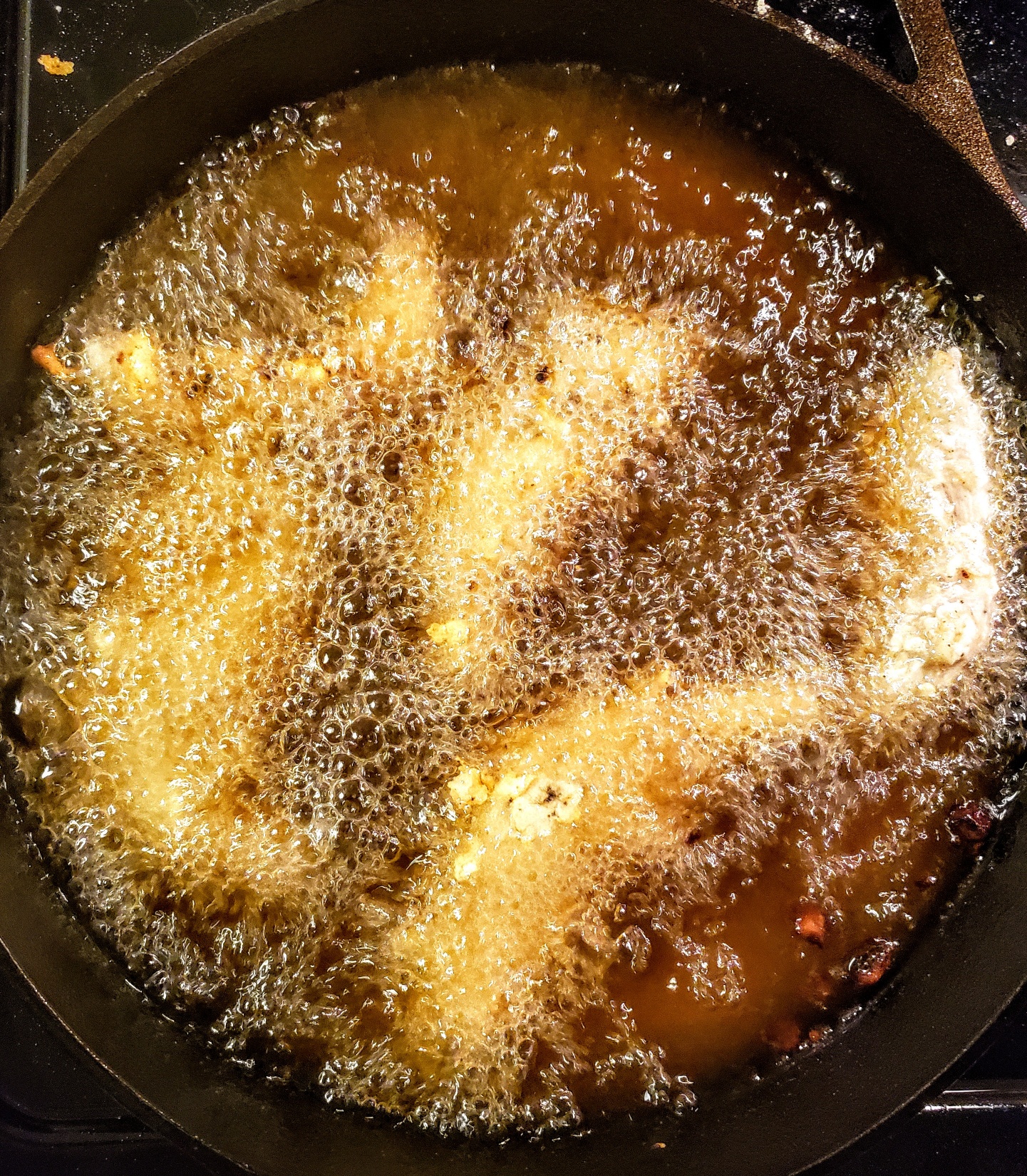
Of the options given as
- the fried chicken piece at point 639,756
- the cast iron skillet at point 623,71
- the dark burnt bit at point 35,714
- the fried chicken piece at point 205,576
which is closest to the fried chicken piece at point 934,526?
the fried chicken piece at point 639,756

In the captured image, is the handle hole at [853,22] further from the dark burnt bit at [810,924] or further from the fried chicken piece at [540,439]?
the dark burnt bit at [810,924]

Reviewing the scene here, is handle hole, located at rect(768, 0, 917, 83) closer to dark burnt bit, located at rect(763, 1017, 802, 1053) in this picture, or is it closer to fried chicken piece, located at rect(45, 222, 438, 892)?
fried chicken piece, located at rect(45, 222, 438, 892)

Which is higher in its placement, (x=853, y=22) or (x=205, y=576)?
(x=853, y=22)

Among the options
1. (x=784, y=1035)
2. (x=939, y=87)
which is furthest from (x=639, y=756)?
(x=939, y=87)

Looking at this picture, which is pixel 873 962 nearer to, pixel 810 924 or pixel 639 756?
pixel 810 924

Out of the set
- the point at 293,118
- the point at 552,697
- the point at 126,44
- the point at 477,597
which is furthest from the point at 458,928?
the point at 126,44
